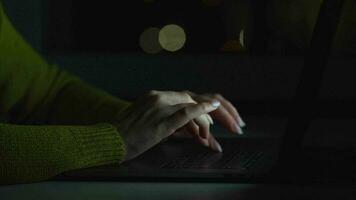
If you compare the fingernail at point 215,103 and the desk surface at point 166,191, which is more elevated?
the desk surface at point 166,191

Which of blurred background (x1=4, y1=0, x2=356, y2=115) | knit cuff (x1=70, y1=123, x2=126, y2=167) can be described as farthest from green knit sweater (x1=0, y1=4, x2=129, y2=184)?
blurred background (x1=4, y1=0, x2=356, y2=115)

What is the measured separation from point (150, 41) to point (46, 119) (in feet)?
2.51

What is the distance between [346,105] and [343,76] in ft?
0.20

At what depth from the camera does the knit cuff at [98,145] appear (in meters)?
0.92

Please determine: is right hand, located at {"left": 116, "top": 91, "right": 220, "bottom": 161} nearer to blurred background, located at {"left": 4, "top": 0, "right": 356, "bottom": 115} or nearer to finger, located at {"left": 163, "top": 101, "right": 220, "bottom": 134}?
finger, located at {"left": 163, "top": 101, "right": 220, "bottom": 134}

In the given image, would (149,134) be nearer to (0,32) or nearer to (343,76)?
(0,32)

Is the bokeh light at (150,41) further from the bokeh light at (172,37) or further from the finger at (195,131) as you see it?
the finger at (195,131)

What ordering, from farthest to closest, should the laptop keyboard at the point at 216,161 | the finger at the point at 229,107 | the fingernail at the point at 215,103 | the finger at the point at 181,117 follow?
the finger at the point at 229,107
the fingernail at the point at 215,103
the finger at the point at 181,117
the laptop keyboard at the point at 216,161

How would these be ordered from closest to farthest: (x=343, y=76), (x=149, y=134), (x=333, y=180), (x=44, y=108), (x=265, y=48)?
(x=333, y=180), (x=149, y=134), (x=44, y=108), (x=343, y=76), (x=265, y=48)

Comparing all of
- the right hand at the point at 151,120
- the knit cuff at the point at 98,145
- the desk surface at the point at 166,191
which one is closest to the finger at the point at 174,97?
the right hand at the point at 151,120

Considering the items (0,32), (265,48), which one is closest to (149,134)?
(0,32)

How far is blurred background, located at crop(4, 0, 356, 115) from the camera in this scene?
1.75 metres

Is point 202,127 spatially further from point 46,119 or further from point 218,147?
point 46,119

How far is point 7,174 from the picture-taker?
866 mm
